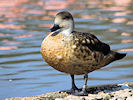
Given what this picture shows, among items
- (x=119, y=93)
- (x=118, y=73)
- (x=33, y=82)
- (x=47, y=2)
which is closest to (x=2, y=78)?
(x=33, y=82)

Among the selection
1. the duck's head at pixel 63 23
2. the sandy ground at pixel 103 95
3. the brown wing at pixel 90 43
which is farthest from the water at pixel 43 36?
the duck's head at pixel 63 23

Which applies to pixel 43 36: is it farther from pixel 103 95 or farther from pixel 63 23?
pixel 103 95

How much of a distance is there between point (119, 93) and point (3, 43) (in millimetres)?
7263

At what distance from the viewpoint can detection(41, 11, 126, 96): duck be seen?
6.45 m

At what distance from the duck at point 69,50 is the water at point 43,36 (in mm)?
1678

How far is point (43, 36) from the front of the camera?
558 inches

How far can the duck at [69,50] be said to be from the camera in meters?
6.45

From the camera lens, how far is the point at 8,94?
805 centimetres

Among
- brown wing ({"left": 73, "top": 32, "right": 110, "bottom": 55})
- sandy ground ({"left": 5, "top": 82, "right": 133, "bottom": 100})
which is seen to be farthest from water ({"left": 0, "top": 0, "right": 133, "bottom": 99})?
brown wing ({"left": 73, "top": 32, "right": 110, "bottom": 55})

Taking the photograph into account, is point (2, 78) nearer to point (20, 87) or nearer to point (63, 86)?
point (20, 87)

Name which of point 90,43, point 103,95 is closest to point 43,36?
point 90,43

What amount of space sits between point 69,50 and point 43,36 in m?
7.80

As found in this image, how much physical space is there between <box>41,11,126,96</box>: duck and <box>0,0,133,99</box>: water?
168 cm

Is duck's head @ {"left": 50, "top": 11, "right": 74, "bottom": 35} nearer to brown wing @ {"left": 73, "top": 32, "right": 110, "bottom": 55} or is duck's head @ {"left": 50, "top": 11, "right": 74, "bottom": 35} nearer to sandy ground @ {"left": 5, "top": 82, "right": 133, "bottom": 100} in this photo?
brown wing @ {"left": 73, "top": 32, "right": 110, "bottom": 55}
